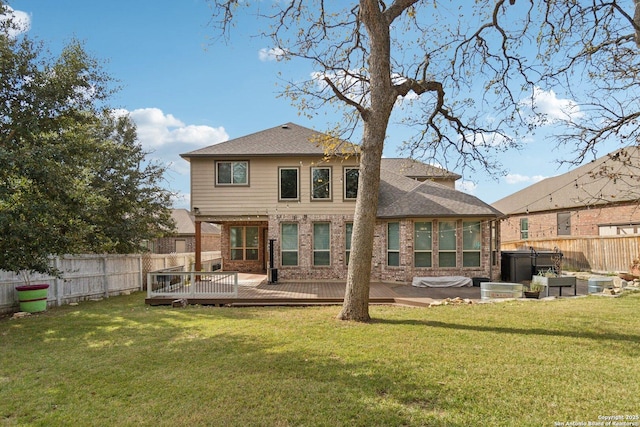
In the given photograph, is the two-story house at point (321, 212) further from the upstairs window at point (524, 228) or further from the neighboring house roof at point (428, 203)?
the upstairs window at point (524, 228)

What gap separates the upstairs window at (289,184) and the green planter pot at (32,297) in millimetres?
8433

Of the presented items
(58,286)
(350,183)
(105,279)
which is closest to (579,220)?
(350,183)

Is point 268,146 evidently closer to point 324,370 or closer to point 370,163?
point 370,163

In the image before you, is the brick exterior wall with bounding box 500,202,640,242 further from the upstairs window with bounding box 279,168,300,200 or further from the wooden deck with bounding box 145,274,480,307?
the upstairs window with bounding box 279,168,300,200

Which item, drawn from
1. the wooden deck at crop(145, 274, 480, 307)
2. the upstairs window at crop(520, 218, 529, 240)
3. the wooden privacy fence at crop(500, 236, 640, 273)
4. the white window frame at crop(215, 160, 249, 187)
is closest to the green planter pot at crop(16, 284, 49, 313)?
the wooden deck at crop(145, 274, 480, 307)

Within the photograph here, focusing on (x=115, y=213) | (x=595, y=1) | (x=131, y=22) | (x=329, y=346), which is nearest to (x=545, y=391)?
(x=329, y=346)

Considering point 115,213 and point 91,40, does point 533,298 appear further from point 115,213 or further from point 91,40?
point 115,213

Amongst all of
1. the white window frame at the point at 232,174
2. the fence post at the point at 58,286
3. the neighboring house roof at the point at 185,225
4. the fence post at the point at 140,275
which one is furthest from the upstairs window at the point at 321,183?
the neighboring house roof at the point at 185,225

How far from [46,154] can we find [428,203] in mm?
12290

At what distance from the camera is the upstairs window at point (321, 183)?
15508mm

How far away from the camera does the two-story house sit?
1444 centimetres

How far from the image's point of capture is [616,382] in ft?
15.4

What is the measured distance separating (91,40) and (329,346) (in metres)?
11.9

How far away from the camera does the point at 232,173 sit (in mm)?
15203
